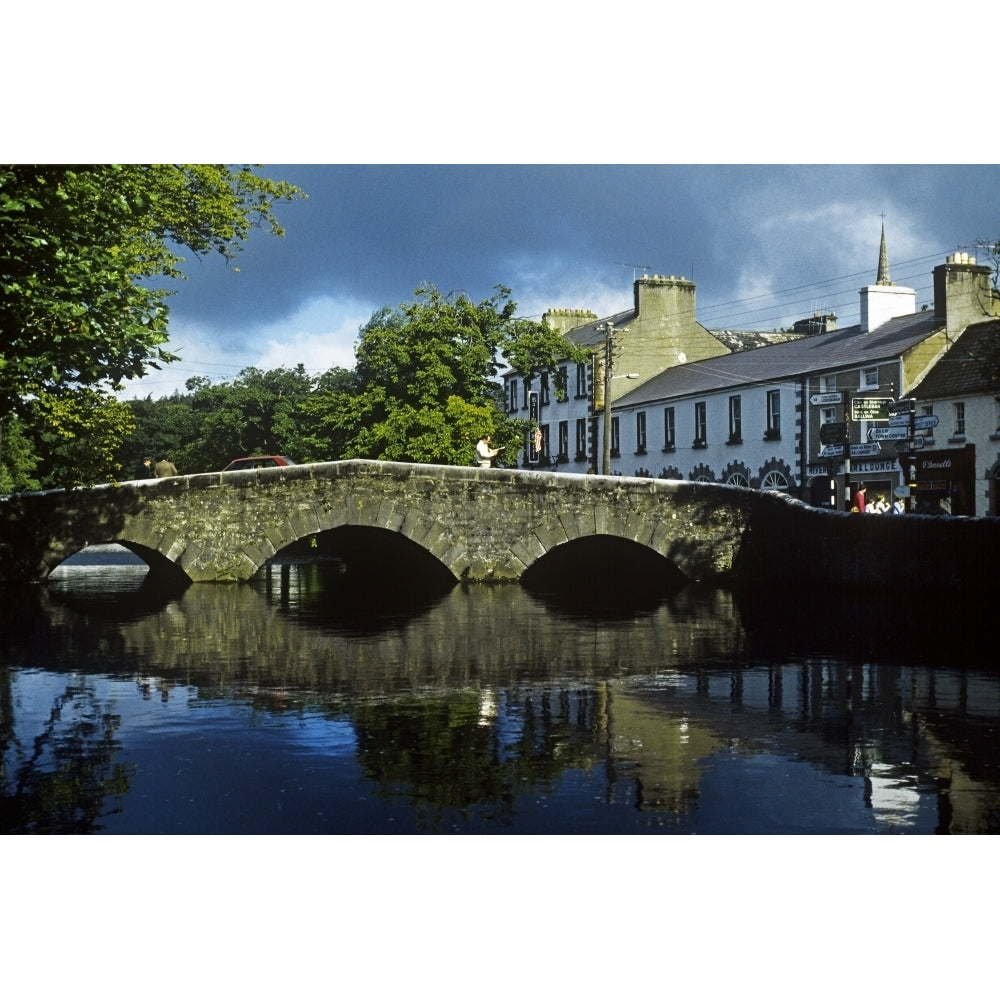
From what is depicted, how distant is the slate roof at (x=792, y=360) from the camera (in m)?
32.0

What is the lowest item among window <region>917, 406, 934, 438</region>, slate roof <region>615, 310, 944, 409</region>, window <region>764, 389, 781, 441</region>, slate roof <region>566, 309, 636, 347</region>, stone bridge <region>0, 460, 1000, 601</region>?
stone bridge <region>0, 460, 1000, 601</region>

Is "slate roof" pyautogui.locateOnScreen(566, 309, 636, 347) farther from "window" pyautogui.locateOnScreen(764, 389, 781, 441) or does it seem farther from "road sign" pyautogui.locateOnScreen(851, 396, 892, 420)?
"road sign" pyautogui.locateOnScreen(851, 396, 892, 420)

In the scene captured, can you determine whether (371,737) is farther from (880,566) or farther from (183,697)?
(880,566)

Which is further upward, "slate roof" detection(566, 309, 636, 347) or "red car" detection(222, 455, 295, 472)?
"slate roof" detection(566, 309, 636, 347)

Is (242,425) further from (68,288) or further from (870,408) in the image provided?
(68,288)

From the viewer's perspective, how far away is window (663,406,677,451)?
1604 inches

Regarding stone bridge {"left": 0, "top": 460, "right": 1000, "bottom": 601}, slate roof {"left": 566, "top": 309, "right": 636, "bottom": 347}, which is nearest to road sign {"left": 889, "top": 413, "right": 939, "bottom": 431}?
stone bridge {"left": 0, "top": 460, "right": 1000, "bottom": 601}

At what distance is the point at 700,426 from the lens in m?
39.3

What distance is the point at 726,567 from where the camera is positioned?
22.9m

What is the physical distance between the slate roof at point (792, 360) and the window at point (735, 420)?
0.48 metres

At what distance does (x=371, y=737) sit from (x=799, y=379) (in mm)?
28767

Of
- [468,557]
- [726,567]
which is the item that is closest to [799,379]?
[726,567]

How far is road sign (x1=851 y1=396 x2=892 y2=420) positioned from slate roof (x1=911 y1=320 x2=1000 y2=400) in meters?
0.83

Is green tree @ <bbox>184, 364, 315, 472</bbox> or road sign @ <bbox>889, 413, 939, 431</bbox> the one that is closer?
road sign @ <bbox>889, 413, 939, 431</bbox>
